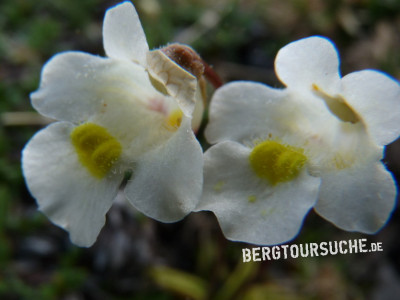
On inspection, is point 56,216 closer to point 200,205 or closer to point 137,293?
point 200,205

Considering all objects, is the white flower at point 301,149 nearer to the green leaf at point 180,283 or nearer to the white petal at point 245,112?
the white petal at point 245,112

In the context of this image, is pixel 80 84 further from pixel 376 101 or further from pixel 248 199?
pixel 376 101

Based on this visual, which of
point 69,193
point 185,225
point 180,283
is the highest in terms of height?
point 69,193

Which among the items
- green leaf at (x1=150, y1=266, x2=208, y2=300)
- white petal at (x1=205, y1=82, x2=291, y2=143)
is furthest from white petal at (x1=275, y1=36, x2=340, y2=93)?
green leaf at (x1=150, y1=266, x2=208, y2=300)

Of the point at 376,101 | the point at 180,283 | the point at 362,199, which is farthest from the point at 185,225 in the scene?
the point at 376,101

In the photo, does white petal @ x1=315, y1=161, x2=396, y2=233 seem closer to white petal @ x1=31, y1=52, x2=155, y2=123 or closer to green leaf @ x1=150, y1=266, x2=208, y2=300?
white petal @ x1=31, y1=52, x2=155, y2=123

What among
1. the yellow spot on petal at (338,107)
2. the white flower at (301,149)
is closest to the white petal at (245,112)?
the white flower at (301,149)
